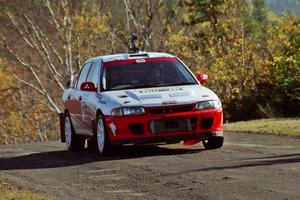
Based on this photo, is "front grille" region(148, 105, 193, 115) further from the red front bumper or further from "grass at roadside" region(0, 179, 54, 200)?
"grass at roadside" region(0, 179, 54, 200)

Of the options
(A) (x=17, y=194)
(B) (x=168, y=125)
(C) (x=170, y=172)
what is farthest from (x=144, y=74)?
(A) (x=17, y=194)

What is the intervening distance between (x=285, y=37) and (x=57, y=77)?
609 inches

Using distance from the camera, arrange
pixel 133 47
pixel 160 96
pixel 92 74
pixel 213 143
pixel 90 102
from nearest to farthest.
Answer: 1. pixel 160 96
2. pixel 213 143
3. pixel 90 102
4. pixel 92 74
5. pixel 133 47

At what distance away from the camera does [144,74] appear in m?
14.3

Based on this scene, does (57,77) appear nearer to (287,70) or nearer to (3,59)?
(3,59)

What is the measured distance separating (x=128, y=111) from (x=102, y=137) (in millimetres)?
772

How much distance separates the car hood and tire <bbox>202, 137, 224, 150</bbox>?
700mm

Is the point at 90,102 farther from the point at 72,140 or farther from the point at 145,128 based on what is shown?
the point at 72,140

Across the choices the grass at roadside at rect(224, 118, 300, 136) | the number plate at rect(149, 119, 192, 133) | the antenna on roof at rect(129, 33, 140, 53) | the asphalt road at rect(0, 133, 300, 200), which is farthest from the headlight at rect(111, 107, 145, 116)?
the grass at roadside at rect(224, 118, 300, 136)

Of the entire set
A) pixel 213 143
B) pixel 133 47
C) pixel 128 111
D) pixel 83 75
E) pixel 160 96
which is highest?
pixel 133 47

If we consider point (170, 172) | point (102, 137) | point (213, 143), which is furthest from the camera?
point (213, 143)

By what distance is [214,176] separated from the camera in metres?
10.3

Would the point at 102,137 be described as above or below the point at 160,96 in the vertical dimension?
below

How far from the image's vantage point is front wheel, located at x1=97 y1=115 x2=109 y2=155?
13.5 m
